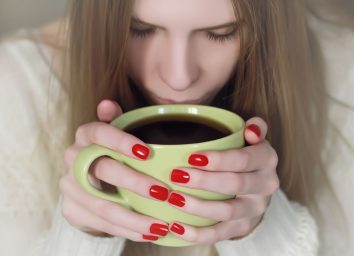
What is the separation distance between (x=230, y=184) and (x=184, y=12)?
0.69 ft

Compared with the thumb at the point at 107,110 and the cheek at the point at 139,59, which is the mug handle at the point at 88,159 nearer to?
the thumb at the point at 107,110

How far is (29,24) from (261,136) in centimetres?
Answer: 48

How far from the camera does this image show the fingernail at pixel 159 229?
0.56 metres

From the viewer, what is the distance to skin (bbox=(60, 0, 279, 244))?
53 cm

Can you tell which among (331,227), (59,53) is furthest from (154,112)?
(331,227)

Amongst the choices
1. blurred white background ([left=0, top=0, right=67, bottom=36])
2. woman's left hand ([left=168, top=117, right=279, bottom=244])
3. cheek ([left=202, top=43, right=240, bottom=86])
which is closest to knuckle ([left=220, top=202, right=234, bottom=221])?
woman's left hand ([left=168, top=117, right=279, bottom=244])

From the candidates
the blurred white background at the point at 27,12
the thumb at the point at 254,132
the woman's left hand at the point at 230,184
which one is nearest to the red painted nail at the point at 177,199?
the woman's left hand at the point at 230,184

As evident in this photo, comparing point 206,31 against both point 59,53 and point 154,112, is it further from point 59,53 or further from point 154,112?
point 59,53

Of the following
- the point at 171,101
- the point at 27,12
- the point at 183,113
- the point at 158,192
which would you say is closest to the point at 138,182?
the point at 158,192

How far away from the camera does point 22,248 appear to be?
80 cm

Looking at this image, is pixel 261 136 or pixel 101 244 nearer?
pixel 261 136

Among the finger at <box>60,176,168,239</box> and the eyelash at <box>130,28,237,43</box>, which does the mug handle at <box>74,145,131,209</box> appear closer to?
the finger at <box>60,176,168,239</box>

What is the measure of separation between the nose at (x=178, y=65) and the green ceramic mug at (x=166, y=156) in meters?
0.07

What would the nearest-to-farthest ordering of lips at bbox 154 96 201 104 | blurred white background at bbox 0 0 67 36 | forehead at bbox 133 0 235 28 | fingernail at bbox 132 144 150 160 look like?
fingernail at bbox 132 144 150 160 → forehead at bbox 133 0 235 28 → lips at bbox 154 96 201 104 → blurred white background at bbox 0 0 67 36
